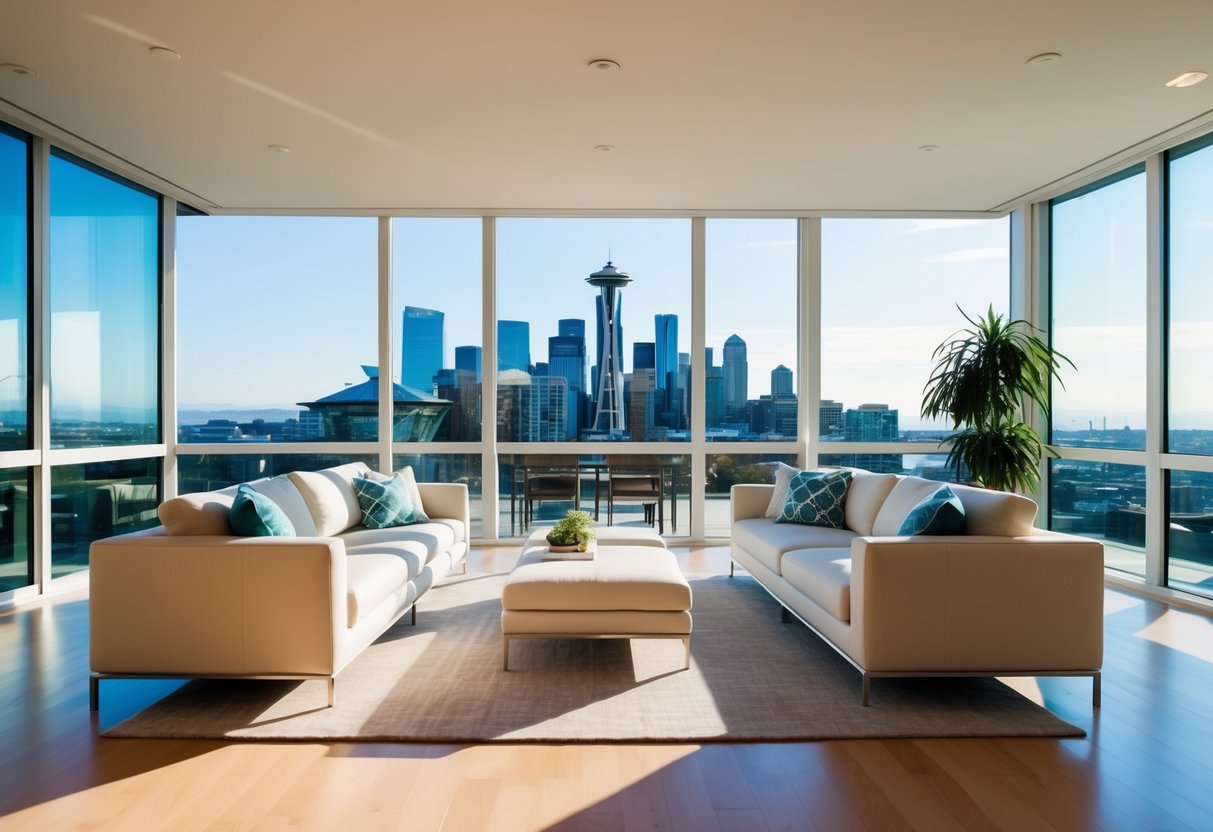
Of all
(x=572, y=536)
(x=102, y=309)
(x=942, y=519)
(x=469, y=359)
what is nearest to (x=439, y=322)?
(x=469, y=359)

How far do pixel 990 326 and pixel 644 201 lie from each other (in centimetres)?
288

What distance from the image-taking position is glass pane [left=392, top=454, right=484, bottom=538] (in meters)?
6.98

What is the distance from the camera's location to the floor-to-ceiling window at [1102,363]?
557 centimetres

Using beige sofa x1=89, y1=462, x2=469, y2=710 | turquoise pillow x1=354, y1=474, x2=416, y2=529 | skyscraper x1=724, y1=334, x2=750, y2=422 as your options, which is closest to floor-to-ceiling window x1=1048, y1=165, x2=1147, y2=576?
skyscraper x1=724, y1=334, x2=750, y2=422

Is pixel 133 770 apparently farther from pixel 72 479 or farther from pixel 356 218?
pixel 356 218

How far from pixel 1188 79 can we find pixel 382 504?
5.07 metres

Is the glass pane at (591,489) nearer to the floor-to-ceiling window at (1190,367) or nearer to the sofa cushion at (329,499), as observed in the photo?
the sofa cushion at (329,499)

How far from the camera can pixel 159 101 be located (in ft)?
14.3

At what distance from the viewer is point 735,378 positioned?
7.09 metres

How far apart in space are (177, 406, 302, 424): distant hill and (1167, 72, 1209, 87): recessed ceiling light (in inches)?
256

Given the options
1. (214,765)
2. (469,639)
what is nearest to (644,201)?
(469,639)

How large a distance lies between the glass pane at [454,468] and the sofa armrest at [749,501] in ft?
7.98

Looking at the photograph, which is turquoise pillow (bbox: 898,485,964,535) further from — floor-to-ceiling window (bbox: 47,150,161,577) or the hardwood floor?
floor-to-ceiling window (bbox: 47,150,161,577)

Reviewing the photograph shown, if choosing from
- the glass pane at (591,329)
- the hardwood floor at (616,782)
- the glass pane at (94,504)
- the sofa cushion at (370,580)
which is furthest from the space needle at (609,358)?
the hardwood floor at (616,782)
